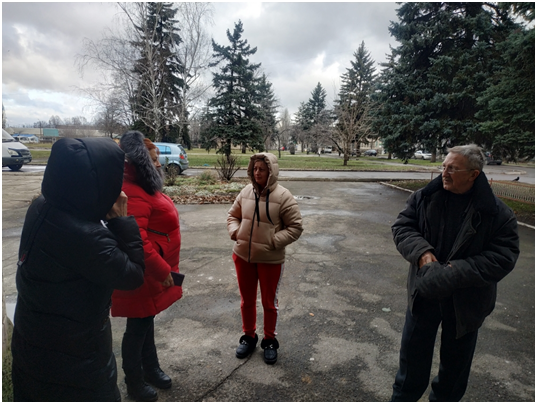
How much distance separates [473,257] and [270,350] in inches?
71.3

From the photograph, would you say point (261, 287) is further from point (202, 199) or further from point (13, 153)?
point (13, 153)

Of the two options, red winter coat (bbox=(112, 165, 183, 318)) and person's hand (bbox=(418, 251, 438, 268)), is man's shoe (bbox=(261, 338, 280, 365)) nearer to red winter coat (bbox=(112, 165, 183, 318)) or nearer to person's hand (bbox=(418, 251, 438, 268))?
red winter coat (bbox=(112, 165, 183, 318))

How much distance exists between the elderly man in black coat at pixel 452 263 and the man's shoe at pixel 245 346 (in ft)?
4.07

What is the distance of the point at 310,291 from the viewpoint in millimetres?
4238

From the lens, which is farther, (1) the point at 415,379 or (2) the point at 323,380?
(2) the point at 323,380

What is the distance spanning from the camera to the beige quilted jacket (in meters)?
2.81

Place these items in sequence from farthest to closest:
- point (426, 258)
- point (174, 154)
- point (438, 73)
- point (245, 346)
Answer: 1. point (174, 154)
2. point (438, 73)
3. point (245, 346)
4. point (426, 258)

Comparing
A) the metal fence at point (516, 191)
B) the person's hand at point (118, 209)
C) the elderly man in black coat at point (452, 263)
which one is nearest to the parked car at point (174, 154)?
the metal fence at point (516, 191)

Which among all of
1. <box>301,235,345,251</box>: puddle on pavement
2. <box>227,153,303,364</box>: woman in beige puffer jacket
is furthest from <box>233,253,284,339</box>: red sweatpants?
<box>301,235,345,251</box>: puddle on pavement

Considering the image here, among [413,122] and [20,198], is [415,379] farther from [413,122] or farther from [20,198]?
[413,122]

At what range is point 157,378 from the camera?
2.50m

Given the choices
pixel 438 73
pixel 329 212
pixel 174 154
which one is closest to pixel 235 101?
pixel 174 154

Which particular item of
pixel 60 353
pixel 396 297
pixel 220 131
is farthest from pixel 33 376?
pixel 220 131

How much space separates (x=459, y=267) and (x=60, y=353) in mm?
2230
